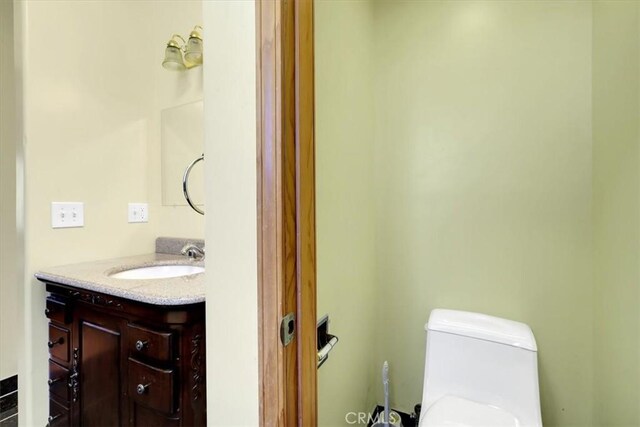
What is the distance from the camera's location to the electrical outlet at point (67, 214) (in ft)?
4.53

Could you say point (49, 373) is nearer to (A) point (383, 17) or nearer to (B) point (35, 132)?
(B) point (35, 132)

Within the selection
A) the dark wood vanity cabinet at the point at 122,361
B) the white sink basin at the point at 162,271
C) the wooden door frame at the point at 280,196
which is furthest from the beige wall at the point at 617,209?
the white sink basin at the point at 162,271

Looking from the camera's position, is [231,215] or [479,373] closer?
[231,215]

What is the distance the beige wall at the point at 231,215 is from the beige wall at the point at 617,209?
1.15m

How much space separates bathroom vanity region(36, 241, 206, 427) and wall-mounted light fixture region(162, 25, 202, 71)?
111cm

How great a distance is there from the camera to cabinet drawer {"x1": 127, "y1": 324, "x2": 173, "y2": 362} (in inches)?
35.9

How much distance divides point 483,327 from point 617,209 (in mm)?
653

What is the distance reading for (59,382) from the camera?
1.27 meters

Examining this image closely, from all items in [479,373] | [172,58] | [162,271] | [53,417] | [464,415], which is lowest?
[53,417]

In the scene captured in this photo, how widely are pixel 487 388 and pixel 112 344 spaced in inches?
57.5

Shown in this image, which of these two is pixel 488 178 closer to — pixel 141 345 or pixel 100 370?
pixel 141 345

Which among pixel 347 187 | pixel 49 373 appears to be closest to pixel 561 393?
pixel 347 187

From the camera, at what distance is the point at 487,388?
4.03 ft

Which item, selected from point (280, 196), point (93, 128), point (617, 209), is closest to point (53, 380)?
point (93, 128)
